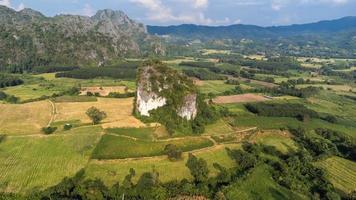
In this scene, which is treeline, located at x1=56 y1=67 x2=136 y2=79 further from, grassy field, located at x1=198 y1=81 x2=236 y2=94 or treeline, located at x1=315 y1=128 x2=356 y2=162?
treeline, located at x1=315 y1=128 x2=356 y2=162

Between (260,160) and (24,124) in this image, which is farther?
(24,124)

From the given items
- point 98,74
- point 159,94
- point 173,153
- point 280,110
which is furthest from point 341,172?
point 98,74

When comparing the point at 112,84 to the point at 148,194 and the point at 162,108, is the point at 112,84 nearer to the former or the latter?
the point at 162,108

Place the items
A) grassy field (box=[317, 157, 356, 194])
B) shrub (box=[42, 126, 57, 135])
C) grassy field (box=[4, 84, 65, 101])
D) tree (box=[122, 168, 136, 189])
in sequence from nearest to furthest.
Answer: tree (box=[122, 168, 136, 189]) < grassy field (box=[317, 157, 356, 194]) < shrub (box=[42, 126, 57, 135]) < grassy field (box=[4, 84, 65, 101])

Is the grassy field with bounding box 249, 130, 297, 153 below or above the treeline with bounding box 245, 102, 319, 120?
below

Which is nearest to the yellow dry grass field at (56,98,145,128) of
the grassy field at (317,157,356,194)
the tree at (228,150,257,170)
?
the tree at (228,150,257,170)

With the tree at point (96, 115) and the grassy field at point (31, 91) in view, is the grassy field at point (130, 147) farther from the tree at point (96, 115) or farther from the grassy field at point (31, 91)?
the grassy field at point (31, 91)

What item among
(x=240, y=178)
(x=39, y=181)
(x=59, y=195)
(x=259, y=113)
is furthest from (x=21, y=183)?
(x=259, y=113)

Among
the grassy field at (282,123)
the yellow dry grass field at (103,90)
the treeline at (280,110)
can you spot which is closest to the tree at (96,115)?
the grassy field at (282,123)
